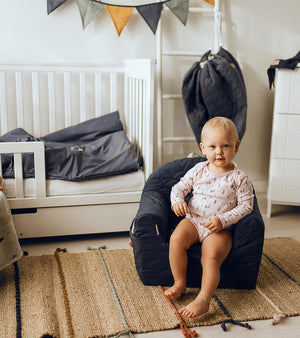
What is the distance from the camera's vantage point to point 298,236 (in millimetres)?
2330

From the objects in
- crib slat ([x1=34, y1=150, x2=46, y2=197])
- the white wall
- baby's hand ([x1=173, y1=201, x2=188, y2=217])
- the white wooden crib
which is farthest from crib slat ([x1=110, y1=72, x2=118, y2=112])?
baby's hand ([x1=173, y1=201, x2=188, y2=217])

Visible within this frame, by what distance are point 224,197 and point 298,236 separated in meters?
0.86

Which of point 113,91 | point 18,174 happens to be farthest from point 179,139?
point 18,174

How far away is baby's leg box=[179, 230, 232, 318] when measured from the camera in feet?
4.88

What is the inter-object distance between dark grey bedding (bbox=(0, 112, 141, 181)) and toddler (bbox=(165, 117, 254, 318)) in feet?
1.72

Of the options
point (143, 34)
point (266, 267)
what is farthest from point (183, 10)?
point (266, 267)

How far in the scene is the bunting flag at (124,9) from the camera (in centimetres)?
255

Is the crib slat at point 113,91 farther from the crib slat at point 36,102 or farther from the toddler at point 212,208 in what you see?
the toddler at point 212,208

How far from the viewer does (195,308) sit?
1.48m

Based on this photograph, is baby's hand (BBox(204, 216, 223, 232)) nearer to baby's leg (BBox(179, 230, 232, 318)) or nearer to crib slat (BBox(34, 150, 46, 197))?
baby's leg (BBox(179, 230, 232, 318))

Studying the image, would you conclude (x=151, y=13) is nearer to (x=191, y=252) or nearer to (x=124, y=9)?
(x=124, y=9)

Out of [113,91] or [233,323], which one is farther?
[113,91]

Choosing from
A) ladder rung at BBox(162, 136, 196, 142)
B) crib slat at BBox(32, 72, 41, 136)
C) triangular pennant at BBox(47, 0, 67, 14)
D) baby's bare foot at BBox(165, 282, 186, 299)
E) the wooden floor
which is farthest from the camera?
ladder rung at BBox(162, 136, 196, 142)

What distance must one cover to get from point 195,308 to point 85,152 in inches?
40.9
